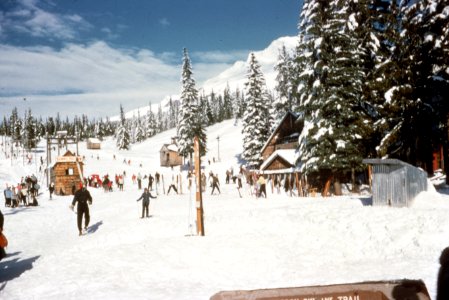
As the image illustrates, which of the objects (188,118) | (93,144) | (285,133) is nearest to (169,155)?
(188,118)

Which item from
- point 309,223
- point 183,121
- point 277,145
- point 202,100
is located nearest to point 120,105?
point 202,100

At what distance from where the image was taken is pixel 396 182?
1552 cm

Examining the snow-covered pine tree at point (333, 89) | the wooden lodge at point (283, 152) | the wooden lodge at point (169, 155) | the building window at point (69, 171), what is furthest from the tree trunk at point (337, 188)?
the wooden lodge at point (169, 155)

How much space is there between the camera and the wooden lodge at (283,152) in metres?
35.9

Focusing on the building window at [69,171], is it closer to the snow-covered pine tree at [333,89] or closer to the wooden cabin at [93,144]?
the snow-covered pine tree at [333,89]

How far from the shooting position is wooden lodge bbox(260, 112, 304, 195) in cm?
3593

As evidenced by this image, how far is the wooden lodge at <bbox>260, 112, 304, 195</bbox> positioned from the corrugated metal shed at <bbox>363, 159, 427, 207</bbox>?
15801 mm

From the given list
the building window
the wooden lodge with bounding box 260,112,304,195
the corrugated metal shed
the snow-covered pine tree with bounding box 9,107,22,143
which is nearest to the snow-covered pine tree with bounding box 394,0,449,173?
the corrugated metal shed

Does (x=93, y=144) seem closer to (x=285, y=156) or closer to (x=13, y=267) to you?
(x=285, y=156)

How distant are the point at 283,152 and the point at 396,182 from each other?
22.9m

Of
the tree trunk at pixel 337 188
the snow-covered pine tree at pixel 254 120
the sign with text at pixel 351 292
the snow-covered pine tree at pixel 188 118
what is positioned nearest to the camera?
the sign with text at pixel 351 292

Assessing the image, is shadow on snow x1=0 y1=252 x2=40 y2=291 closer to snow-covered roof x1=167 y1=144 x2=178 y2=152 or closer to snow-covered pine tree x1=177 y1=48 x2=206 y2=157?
snow-covered pine tree x1=177 y1=48 x2=206 y2=157

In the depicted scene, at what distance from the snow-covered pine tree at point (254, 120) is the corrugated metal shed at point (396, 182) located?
3343 centimetres

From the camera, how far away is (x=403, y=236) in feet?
33.0
